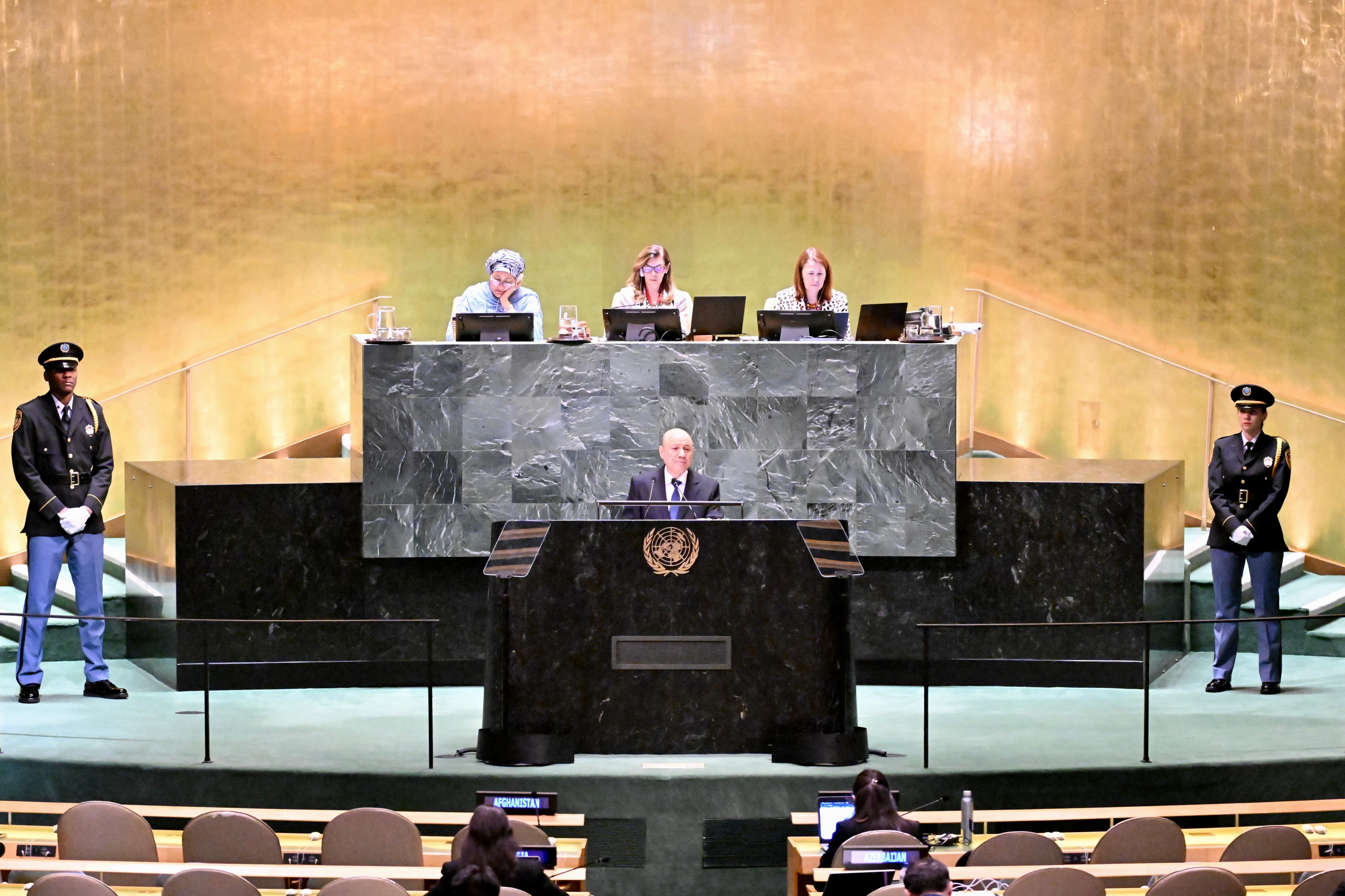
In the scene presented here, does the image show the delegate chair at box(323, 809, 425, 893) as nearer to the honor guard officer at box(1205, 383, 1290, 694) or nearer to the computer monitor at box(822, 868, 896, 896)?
the computer monitor at box(822, 868, 896, 896)

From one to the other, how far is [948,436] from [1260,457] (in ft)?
5.14

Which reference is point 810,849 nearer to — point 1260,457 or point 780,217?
point 1260,457

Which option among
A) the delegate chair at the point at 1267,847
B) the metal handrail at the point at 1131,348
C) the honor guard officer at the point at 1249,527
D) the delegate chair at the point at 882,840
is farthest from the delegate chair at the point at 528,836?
the metal handrail at the point at 1131,348

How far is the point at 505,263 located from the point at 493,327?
0.72m

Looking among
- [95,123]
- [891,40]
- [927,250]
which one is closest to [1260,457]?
[927,250]

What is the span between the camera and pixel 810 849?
6.32 metres

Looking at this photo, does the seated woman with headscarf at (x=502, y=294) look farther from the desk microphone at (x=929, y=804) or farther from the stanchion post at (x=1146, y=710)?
the stanchion post at (x=1146, y=710)

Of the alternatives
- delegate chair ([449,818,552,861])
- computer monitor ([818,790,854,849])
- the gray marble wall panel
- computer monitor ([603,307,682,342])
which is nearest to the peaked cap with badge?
the gray marble wall panel

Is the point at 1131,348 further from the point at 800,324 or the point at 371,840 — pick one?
the point at 371,840

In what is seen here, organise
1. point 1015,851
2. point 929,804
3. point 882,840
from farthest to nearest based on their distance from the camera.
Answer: point 929,804 < point 1015,851 < point 882,840

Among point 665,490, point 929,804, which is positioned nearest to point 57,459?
point 665,490

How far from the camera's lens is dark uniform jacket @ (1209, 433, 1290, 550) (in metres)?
8.59

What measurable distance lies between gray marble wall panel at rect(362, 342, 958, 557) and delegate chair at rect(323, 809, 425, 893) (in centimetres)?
285

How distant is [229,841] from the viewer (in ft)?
18.9
